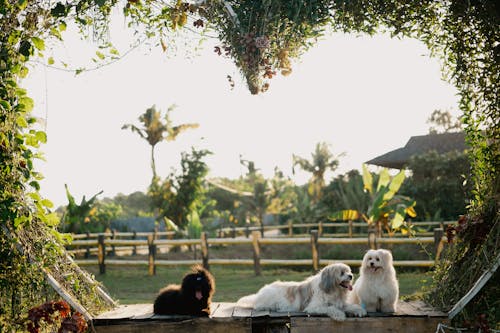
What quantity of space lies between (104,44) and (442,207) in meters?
19.0

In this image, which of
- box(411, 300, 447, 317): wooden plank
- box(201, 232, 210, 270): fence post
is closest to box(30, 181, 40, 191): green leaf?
box(411, 300, 447, 317): wooden plank

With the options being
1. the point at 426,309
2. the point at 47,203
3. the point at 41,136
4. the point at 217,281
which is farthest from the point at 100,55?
the point at 217,281

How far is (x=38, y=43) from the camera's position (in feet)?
18.7

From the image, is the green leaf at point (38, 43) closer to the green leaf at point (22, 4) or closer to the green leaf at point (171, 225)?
the green leaf at point (22, 4)

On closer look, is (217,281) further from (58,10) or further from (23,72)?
(58,10)

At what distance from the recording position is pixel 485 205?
6.11 m

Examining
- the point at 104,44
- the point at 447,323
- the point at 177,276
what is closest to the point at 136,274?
the point at 177,276

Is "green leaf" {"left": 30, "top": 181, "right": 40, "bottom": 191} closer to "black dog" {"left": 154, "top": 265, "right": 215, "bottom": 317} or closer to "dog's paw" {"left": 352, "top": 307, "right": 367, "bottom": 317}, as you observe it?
"black dog" {"left": 154, "top": 265, "right": 215, "bottom": 317}

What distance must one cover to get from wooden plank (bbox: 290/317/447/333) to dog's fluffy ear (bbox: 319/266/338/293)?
0.94ft

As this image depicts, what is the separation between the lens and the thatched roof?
26.0 m

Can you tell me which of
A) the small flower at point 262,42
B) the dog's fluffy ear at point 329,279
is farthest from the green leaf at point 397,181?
the small flower at point 262,42

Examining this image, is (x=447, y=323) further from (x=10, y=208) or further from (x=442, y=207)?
(x=442, y=207)

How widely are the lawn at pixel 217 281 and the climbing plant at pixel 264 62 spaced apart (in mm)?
4937

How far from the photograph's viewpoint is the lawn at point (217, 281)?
1175 centimetres
